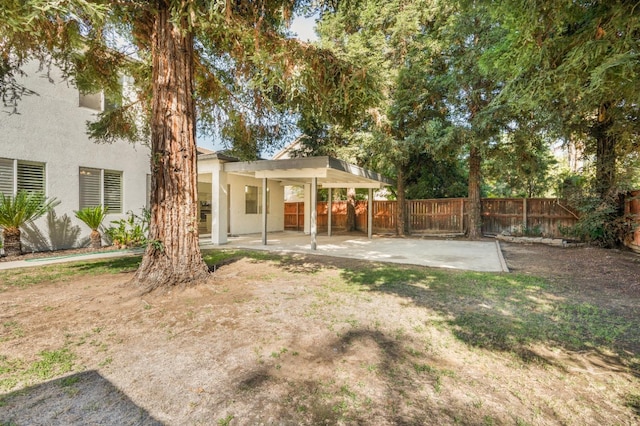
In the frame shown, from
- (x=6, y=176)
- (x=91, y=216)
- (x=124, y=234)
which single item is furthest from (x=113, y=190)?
(x=6, y=176)

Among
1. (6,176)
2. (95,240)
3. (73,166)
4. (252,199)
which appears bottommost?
(95,240)

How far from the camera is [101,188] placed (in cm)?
912

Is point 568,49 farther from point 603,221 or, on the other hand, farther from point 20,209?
point 20,209

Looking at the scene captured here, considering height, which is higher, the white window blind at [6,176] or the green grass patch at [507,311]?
the white window blind at [6,176]

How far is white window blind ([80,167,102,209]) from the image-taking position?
28.5ft

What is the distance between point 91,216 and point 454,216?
14064 mm

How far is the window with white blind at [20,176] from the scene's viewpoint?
23.8ft

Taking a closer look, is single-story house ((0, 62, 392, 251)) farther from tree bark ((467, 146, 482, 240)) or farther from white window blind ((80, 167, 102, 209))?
tree bark ((467, 146, 482, 240))

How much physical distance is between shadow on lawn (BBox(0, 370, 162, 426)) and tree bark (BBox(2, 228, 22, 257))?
710 centimetres

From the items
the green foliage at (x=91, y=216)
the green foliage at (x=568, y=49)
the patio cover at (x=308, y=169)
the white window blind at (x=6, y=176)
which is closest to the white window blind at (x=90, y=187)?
the green foliage at (x=91, y=216)

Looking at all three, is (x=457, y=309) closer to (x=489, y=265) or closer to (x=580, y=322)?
(x=580, y=322)

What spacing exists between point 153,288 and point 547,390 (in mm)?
4717

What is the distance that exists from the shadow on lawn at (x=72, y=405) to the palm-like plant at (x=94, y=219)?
7.44 m

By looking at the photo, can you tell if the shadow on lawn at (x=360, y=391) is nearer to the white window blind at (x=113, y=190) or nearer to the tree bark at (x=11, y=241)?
the tree bark at (x=11, y=241)
